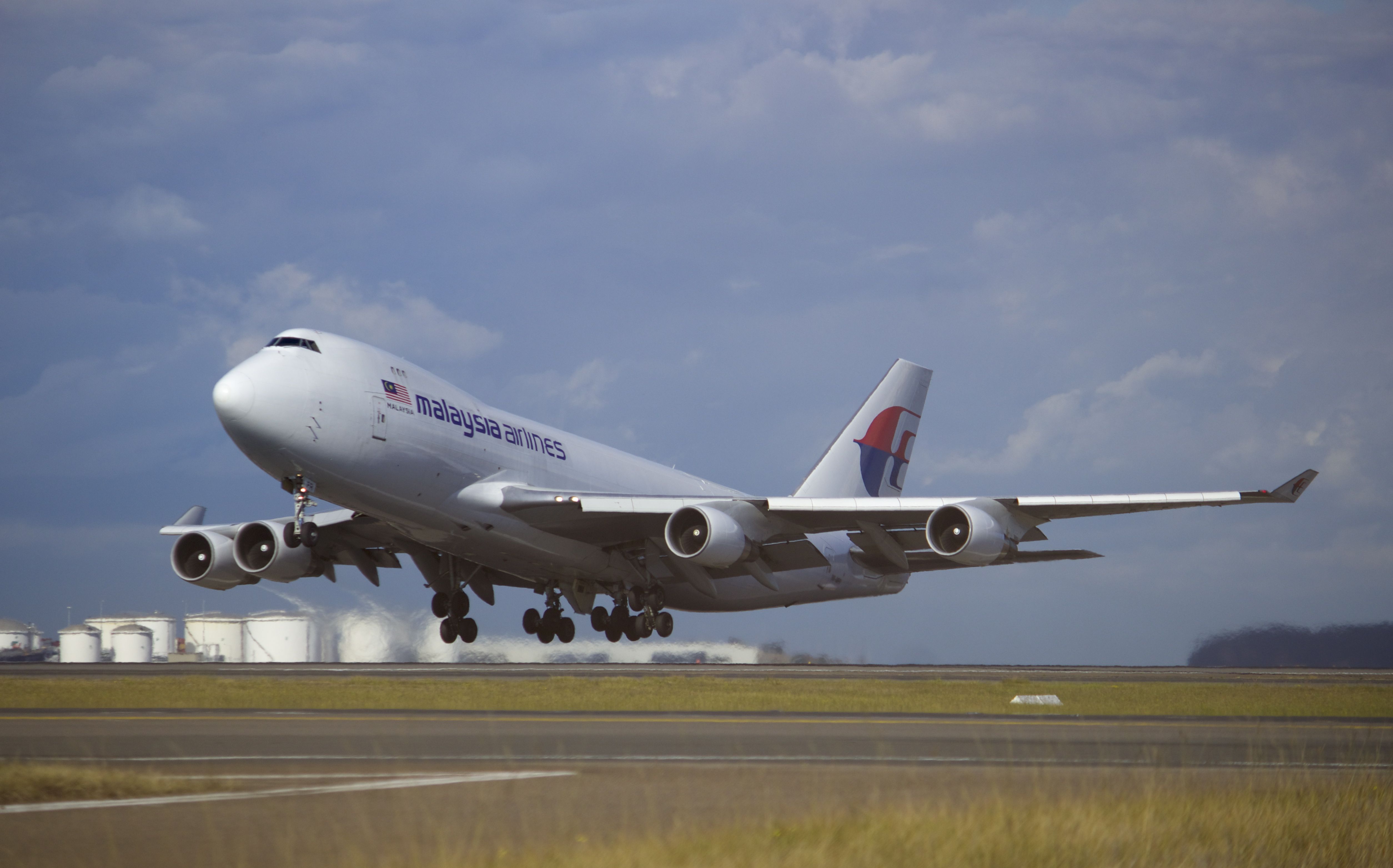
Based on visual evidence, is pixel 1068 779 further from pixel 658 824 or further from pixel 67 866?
pixel 67 866

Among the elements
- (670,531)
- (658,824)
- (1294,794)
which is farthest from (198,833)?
(670,531)

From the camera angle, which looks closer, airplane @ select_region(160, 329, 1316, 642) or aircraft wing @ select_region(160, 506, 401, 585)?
airplane @ select_region(160, 329, 1316, 642)

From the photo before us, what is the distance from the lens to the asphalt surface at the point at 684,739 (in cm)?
1095

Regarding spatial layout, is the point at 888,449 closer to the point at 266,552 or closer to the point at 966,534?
the point at 966,534

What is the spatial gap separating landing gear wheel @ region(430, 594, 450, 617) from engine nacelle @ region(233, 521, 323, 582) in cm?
372

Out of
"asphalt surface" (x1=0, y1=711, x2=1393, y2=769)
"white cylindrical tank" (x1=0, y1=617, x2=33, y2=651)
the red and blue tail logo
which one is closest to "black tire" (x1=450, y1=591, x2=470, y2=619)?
the red and blue tail logo

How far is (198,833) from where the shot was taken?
22.3 ft

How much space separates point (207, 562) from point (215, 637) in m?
27.0

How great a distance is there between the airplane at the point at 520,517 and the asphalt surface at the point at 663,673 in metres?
2.38

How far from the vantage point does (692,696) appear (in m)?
21.2

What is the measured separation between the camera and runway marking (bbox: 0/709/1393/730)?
1512cm

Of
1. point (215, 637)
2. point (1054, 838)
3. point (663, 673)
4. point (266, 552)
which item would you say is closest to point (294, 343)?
point (266, 552)

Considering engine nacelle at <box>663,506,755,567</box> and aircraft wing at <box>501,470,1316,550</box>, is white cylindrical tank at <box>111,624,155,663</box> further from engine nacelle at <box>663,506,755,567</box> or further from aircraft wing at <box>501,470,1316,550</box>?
engine nacelle at <box>663,506,755,567</box>

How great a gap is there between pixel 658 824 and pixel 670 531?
2449 cm
